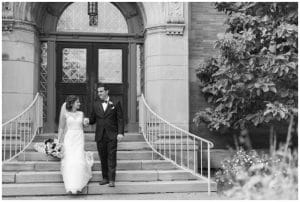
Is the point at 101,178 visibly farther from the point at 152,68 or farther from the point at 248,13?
the point at 248,13

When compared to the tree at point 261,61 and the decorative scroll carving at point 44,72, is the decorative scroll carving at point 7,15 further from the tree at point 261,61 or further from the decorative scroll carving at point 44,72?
the tree at point 261,61

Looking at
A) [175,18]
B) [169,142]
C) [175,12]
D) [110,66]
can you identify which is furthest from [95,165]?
[175,12]

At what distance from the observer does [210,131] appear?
10.7 metres

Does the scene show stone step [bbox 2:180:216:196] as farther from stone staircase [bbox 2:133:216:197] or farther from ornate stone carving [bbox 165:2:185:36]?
ornate stone carving [bbox 165:2:185:36]

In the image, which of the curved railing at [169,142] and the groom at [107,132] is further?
the curved railing at [169,142]

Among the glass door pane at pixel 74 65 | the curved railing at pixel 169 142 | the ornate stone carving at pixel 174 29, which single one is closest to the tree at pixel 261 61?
the curved railing at pixel 169 142

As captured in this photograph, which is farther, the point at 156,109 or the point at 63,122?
the point at 156,109

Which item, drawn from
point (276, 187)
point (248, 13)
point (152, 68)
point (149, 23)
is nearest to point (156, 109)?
point (152, 68)

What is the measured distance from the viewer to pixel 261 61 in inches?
332

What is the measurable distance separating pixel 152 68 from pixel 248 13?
2.42 metres

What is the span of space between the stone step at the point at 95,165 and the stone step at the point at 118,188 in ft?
1.79

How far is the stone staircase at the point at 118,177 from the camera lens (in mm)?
7863

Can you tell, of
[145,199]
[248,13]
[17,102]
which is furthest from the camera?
[17,102]

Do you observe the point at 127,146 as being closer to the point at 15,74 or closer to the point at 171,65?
the point at 171,65
